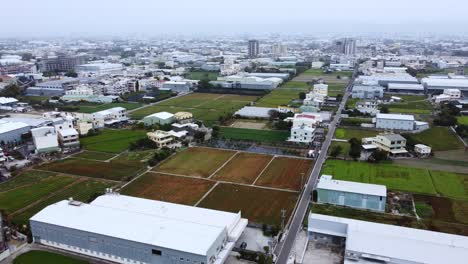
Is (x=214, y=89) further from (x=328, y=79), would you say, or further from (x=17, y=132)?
(x=17, y=132)

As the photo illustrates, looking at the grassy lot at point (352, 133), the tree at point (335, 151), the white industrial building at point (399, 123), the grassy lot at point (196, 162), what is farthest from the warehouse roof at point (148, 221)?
the white industrial building at point (399, 123)

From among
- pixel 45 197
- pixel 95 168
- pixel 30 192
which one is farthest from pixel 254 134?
pixel 30 192

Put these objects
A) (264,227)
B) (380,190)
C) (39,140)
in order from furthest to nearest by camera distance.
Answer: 1. (39,140)
2. (380,190)
3. (264,227)

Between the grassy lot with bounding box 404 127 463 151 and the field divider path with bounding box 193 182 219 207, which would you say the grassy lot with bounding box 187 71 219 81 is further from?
the field divider path with bounding box 193 182 219 207

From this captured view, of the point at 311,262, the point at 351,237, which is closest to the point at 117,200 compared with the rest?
the point at 311,262

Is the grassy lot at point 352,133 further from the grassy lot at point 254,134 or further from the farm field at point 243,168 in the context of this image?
the farm field at point 243,168

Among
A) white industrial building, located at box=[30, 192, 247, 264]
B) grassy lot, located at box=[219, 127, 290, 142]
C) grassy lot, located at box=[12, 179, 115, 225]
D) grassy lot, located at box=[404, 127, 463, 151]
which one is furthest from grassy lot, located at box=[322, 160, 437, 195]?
grassy lot, located at box=[12, 179, 115, 225]

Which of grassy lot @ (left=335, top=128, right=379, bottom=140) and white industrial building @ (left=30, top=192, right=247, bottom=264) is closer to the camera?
white industrial building @ (left=30, top=192, right=247, bottom=264)
